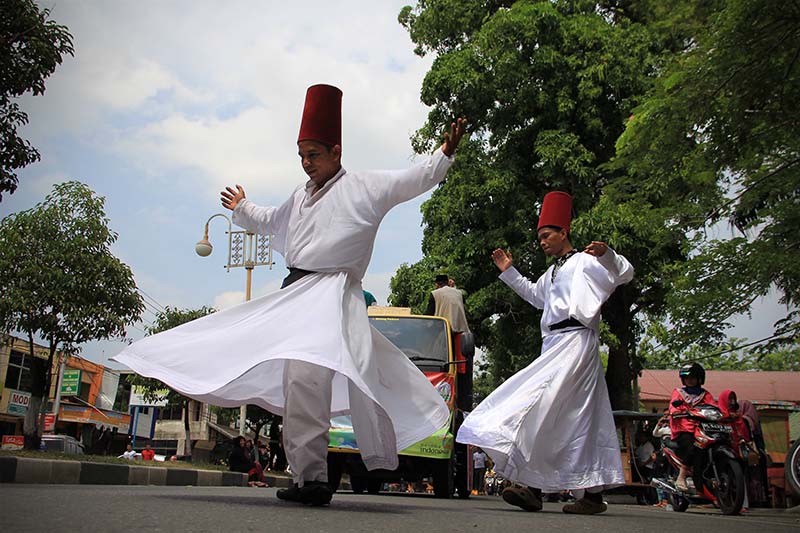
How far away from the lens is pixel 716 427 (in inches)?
327

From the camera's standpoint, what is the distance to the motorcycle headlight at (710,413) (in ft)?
27.4

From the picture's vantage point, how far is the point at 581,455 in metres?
5.58

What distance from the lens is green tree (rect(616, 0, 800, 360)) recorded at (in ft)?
24.0

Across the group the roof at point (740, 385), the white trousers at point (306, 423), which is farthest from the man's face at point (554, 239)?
the roof at point (740, 385)

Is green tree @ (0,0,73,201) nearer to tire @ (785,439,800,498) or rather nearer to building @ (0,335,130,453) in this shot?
tire @ (785,439,800,498)

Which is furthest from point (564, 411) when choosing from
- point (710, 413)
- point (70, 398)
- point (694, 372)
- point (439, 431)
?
point (70, 398)

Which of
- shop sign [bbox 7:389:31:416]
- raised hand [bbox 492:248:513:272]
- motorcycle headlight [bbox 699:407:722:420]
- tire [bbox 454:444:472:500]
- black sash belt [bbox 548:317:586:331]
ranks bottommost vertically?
tire [bbox 454:444:472:500]

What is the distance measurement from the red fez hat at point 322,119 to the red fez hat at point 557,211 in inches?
76.8

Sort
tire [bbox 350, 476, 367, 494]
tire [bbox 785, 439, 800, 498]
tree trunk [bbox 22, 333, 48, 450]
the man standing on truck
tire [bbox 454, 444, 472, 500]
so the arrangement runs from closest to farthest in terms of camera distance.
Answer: tire [bbox 785, 439, 800, 498] → tire [bbox 454, 444, 472, 500] → the man standing on truck → tire [bbox 350, 476, 367, 494] → tree trunk [bbox 22, 333, 48, 450]

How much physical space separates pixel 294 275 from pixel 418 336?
5460mm

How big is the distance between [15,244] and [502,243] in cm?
954

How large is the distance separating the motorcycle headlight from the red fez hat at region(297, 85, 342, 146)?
17.8ft

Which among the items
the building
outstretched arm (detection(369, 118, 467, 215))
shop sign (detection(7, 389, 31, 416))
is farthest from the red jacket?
shop sign (detection(7, 389, 31, 416))

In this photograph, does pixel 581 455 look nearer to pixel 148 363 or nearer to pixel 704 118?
pixel 148 363
